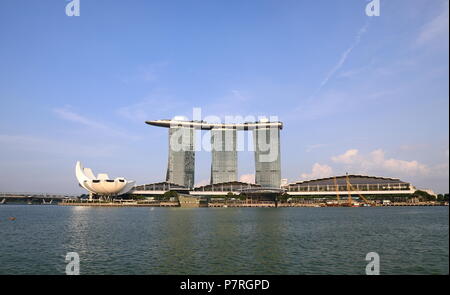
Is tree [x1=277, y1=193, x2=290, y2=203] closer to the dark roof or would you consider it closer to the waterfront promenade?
the waterfront promenade

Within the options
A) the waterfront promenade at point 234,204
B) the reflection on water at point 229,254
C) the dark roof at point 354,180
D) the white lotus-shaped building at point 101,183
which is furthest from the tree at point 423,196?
the white lotus-shaped building at point 101,183

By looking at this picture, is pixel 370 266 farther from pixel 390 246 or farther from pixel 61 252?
pixel 61 252

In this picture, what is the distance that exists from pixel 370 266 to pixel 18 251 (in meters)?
29.9

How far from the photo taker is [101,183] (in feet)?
589

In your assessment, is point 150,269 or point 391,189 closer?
point 150,269

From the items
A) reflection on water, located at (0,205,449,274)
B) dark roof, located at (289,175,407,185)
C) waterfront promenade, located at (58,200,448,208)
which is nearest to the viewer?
reflection on water, located at (0,205,449,274)

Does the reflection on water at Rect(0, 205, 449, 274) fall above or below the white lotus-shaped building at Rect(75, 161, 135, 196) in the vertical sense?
below

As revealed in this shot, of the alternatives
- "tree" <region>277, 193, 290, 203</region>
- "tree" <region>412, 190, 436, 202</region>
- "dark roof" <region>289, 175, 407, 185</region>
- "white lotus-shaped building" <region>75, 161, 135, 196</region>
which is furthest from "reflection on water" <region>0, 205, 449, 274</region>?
"dark roof" <region>289, 175, 407, 185</region>

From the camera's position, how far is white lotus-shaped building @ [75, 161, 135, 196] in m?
180

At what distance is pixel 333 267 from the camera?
22.9 metres

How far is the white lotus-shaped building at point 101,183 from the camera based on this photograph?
18000 centimetres

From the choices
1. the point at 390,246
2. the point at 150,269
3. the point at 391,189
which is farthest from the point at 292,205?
the point at 150,269

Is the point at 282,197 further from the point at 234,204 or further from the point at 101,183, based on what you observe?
the point at 101,183
